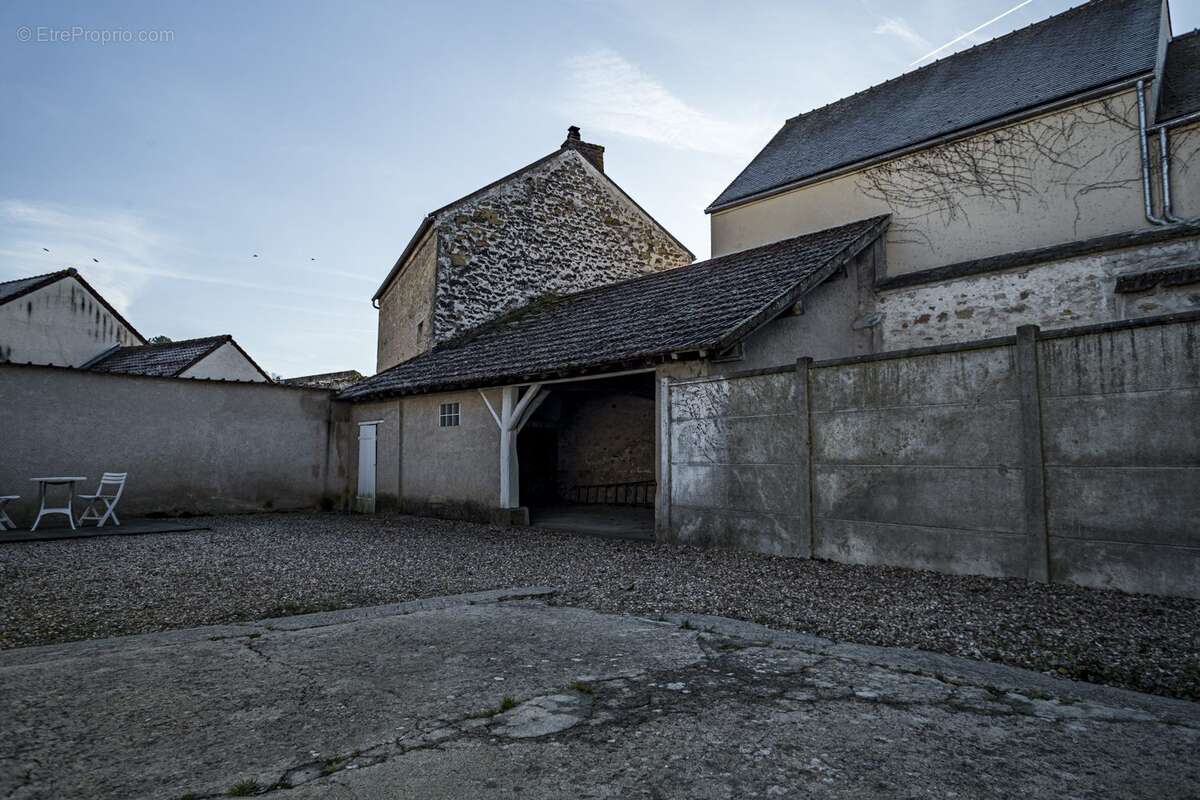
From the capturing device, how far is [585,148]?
1864 centimetres

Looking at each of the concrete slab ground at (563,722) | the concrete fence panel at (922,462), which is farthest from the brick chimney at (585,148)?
the concrete slab ground at (563,722)

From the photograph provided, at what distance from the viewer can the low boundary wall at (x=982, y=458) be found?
16.1ft

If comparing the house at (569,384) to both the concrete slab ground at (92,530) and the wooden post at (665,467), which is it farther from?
the concrete slab ground at (92,530)

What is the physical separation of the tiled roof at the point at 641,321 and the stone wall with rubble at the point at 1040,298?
137cm

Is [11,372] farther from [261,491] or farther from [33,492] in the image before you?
[261,491]

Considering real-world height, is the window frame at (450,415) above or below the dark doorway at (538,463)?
above

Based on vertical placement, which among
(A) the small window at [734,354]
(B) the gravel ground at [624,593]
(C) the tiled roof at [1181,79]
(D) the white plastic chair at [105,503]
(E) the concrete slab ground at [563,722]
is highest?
(C) the tiled roof at [1181,79]

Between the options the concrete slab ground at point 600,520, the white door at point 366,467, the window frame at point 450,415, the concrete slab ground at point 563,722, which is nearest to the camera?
the concrete slab ground at point 563,722

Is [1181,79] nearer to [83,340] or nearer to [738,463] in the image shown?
[738,463]

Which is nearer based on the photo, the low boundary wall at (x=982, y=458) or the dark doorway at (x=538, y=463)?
the low boundary wall at (x=982, y=458)

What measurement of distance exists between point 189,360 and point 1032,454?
73.2 feet

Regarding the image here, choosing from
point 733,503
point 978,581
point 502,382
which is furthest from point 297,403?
point 978,581

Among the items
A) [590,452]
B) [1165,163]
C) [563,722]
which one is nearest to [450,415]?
[590,452]

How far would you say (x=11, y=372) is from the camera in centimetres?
1102
